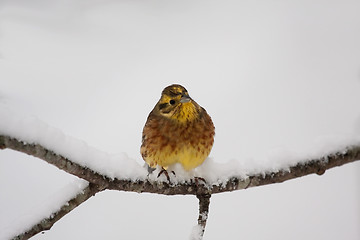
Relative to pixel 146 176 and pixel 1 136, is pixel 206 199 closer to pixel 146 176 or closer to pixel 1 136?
pixel 146 176

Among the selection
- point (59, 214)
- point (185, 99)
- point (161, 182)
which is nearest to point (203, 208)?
point (161, 182)

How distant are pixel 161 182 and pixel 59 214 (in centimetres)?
56

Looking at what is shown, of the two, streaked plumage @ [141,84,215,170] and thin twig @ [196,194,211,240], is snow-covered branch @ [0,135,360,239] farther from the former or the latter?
streaked plumage @ [141,84,215,170]

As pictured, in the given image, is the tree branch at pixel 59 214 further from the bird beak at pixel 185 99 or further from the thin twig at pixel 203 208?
the bird beak at pixel 185 99

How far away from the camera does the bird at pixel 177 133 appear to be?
2.79 m

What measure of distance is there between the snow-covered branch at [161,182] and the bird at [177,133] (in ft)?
0.98

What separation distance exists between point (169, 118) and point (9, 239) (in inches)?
53.0

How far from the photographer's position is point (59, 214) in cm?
194

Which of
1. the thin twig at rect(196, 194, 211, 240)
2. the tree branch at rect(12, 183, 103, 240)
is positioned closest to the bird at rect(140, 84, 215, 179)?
the thin twig at rect(196, 194, 211, 240)

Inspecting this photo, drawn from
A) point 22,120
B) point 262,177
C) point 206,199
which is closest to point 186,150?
point 206,199

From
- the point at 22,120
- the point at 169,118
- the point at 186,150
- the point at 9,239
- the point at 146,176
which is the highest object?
the point at 169,118

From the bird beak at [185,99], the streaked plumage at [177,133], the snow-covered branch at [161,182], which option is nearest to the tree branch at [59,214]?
the snow-covered branch at [161,182]

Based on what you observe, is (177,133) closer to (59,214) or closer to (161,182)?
(161,182)

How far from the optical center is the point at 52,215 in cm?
194
